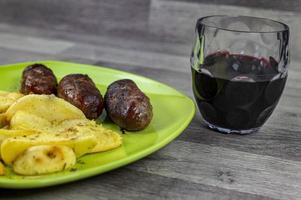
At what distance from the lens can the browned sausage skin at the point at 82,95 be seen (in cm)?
104

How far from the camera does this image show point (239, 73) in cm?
104

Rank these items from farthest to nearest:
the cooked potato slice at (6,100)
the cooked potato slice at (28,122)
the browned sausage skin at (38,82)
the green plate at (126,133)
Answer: the browned sausage skin at (38,82) < the cooked potato slice at (6,100) < the cooked potato slice at (28,122) < the green plate at (126,133)

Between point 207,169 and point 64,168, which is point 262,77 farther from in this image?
point 64,168

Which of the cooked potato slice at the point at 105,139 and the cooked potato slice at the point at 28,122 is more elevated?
the cooked potato slice at the point at 28,122

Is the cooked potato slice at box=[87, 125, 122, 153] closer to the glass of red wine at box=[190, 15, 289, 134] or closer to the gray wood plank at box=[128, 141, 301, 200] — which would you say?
the gray wood plank at box=[128, 141, 301, 200]

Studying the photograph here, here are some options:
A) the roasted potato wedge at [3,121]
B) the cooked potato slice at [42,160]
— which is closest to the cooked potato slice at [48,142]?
the cooked potato slice at [42,160]

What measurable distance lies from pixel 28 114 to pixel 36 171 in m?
0.17

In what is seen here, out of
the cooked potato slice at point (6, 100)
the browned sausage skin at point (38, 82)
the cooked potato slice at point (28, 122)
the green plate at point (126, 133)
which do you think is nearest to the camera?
the green plate at point (126, 133)

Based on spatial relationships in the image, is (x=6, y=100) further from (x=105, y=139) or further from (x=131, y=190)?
(x=131, y=190)

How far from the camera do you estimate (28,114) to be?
36.3 inches

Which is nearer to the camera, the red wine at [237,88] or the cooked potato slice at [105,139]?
the cooked potato slice at [105,139]

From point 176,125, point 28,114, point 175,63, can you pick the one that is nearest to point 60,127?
point 28,114

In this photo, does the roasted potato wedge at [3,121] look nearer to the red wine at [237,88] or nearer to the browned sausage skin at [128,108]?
the browned sausage skin at [128,108]

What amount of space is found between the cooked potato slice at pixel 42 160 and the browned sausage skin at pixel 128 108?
21cm
